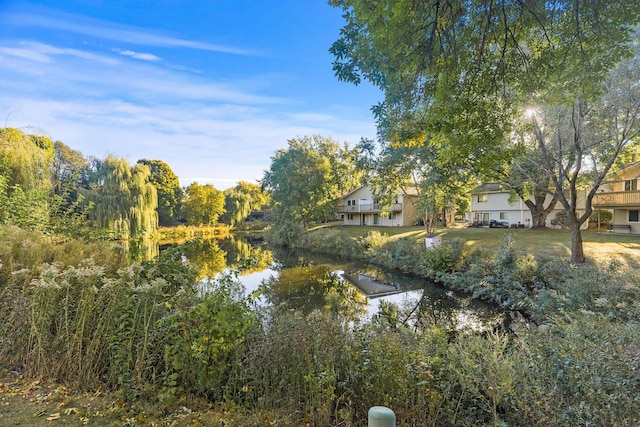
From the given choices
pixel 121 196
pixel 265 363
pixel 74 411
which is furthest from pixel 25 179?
pixel 121 196

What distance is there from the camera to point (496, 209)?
28.5 metres

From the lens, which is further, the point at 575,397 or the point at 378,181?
the point at 378,181

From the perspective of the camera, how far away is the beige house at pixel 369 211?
31812mm

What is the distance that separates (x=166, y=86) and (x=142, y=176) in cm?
1572

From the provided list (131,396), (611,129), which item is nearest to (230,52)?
(131,396)

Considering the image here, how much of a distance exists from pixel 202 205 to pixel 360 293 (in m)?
31.8

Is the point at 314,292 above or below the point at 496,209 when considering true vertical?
below

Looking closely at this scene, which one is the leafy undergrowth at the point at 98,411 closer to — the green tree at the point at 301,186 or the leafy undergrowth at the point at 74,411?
the leafy undergrowth at the point at 74,411

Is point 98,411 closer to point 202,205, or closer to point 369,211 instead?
point 369,211

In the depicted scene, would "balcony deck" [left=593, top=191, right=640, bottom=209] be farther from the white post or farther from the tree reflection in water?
the white post

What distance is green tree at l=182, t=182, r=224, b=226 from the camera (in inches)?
1473

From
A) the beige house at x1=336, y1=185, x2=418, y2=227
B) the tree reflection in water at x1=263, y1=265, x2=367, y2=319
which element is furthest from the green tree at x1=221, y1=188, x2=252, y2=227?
the tree reflection in water at x1=263, y1=265, x2=367, y2=319

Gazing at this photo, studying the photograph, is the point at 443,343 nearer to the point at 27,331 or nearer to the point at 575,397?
the point at 575,397

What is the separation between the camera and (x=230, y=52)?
24.6 feet
